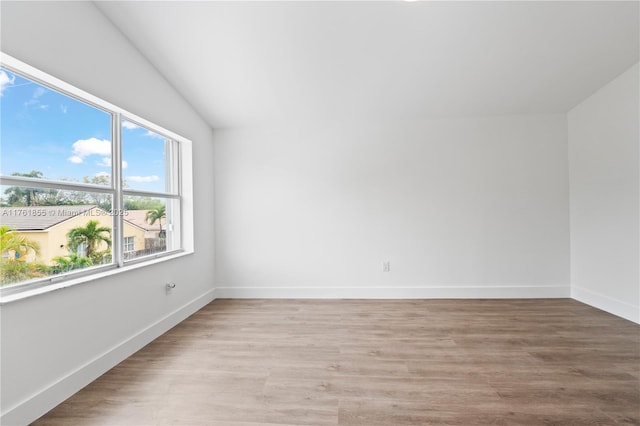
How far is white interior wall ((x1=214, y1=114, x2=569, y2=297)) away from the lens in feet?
11.7

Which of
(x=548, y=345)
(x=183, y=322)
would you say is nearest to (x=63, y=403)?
(x=183, y=322)

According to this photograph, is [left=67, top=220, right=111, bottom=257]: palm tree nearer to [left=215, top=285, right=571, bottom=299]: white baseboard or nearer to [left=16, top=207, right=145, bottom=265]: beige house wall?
[left=16, top=207, right=145, bottom=265]: beige house wall

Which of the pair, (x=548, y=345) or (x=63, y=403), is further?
(x=548, y=345)

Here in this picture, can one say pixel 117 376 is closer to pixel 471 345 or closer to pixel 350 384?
pixel 350 384

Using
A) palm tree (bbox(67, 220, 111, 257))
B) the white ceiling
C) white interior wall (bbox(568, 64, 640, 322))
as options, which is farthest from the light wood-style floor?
the white ceiling

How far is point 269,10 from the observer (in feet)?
7.08

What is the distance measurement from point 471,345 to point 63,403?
116 inches

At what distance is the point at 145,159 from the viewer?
278 cm

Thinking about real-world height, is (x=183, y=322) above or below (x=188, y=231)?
below

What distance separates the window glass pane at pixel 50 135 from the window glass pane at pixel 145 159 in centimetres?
20

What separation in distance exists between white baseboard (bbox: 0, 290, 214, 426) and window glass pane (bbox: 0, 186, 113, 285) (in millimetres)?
675

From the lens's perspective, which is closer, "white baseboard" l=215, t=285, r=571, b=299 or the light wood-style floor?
the light wood-style floor

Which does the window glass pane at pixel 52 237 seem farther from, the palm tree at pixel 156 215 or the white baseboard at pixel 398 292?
the white baseboard at pixel 398 292

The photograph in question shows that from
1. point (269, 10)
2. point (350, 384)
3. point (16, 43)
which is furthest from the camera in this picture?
point (269, 10)
